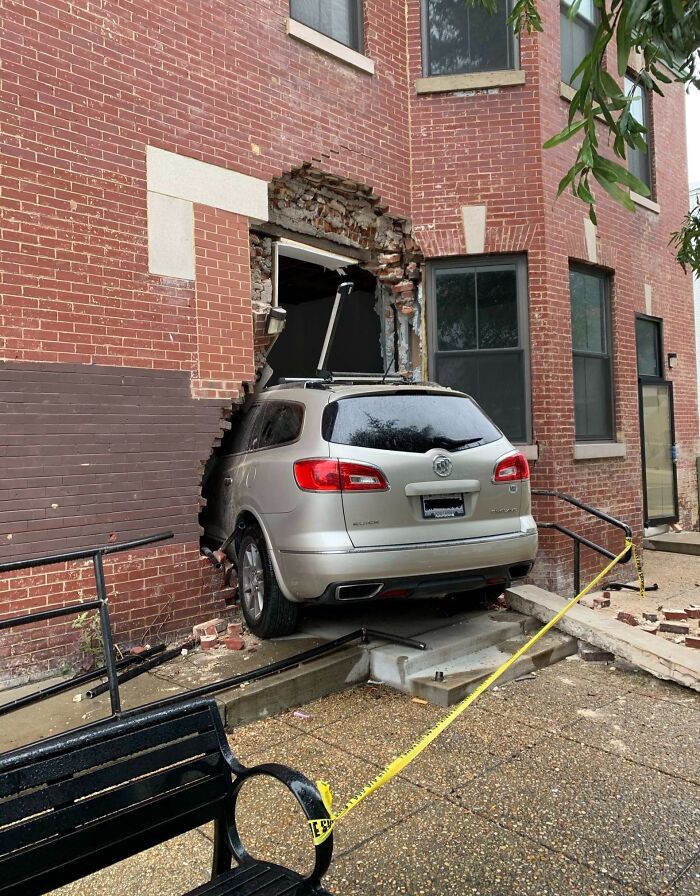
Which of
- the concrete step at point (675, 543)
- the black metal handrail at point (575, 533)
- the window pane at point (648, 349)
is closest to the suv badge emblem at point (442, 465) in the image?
the black metal handrail at point (575, 533)

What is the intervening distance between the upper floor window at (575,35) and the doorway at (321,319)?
11.9 feet

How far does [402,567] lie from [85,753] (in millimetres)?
2834

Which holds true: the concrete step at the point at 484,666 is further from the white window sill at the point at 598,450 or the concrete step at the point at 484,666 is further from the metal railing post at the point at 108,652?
the white window sill at the point at 598,450

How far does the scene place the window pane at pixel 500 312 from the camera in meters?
8.25

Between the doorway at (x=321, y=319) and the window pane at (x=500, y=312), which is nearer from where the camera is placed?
the window pane at (x=500, y=312)

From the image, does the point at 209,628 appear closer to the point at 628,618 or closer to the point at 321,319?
the point at 628,618

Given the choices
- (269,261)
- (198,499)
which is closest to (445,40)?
(269,261)

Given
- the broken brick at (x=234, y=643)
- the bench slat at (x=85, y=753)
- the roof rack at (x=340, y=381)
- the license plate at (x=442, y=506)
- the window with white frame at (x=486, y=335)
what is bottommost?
the broken brick at (x=234, y=643)

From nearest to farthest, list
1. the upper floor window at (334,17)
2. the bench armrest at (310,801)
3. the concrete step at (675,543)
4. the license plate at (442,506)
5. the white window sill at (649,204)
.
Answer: the bench armrest at (310,801)
the license plate at (442,506)
the upper floor window at (334,17)
the concrete step at (675,543)
the white window sill at (649,204)

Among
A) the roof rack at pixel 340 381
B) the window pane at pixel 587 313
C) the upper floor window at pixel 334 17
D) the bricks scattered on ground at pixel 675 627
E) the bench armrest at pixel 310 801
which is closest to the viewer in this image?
the bench armrest at pixel 310 801

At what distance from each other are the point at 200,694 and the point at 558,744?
2.09 m

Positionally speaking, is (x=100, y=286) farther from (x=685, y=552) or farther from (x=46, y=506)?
(x=685, y=552)

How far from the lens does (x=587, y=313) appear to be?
8984 millimetres

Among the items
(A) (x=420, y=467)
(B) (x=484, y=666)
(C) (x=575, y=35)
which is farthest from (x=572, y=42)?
(B) (x=484, y=666)
